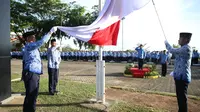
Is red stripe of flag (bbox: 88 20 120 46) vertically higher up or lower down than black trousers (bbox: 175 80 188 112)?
higher up

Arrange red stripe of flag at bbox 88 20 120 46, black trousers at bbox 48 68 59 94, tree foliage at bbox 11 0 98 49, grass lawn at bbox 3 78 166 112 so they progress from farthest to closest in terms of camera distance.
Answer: tree foliage at bbox 11 0 98 49, black trousers at bbox 48 68 59 94, red stripe of flag at bbox 88 20 120 46, grass lawn at bbox 3 78 166 112

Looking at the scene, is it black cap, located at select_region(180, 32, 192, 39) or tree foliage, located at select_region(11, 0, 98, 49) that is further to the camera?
tree foliage, located at select_region(11, 0, 98, 49)

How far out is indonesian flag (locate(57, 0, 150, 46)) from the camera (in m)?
5.96

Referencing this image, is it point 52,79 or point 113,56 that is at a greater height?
point 113,56

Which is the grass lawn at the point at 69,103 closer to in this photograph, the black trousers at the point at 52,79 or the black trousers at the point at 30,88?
the black trousers at the point at 52,79

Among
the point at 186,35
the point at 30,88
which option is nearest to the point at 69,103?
the point at 30,88

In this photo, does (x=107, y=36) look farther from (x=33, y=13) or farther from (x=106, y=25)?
(x=33, y=13)

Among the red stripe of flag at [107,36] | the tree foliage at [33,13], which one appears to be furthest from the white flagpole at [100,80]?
the tree foliage at [33,13]

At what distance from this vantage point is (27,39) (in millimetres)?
4965

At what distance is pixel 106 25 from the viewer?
6.10 m

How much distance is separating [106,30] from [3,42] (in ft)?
9.60

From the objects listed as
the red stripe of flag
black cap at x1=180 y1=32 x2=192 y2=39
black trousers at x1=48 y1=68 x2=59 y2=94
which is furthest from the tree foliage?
black cap at x1=180 y1=32 x2=192 y2=39

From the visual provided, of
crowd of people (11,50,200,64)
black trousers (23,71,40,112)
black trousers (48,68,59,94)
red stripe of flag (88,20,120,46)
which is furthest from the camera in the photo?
crowd of people (11,50,200,64)

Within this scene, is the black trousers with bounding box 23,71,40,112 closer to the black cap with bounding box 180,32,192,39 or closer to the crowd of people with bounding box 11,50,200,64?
the black cap with bounding box 180,32,192,39
